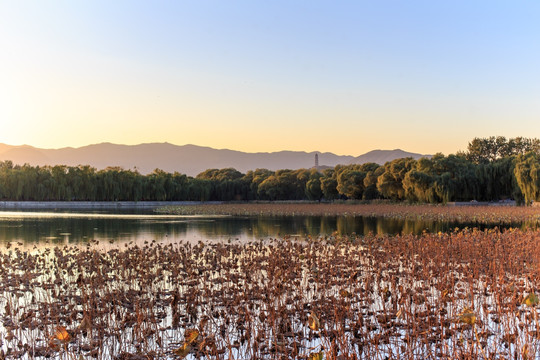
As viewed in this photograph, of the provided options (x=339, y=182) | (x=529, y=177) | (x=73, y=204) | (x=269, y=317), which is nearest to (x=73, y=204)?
(x=73, y=204)

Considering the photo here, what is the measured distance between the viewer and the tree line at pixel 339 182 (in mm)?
62156

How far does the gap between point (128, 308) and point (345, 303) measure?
395cm

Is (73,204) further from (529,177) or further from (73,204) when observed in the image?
(529,177)

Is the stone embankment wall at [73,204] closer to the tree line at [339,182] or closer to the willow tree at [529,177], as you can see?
the tree line at [339,182]

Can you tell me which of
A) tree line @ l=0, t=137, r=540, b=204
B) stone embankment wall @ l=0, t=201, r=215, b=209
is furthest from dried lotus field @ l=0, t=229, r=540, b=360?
stone embankment wall @ l=0, t=201, r=215, b=209

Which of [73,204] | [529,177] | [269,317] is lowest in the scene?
[73,204]

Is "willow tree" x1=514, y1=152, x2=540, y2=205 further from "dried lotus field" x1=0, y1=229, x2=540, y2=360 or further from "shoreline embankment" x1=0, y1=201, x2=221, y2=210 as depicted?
"shoreline embankment" x1=0, y1=201, x2=221, y2=210

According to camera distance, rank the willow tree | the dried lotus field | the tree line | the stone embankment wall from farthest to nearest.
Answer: the stone embankment wall → the tree line → the willow tree → the dried lotus field

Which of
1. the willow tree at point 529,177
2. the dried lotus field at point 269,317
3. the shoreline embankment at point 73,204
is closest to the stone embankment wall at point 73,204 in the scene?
the shoreline embankment at point 73,204

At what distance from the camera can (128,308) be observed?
8.90m

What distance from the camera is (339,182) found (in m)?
90.3

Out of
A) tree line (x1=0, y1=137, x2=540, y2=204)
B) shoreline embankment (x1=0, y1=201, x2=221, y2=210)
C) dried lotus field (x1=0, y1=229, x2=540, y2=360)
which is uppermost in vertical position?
tree line (x1=0, y1=137, x2=540, y2=204)

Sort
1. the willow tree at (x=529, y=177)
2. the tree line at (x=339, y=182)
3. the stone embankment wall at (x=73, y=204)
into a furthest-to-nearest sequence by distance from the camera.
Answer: the stone embankment wall at (x=73, y=204), the tree line at (x=339, y=182), the willow tree at (x=529, y=177)

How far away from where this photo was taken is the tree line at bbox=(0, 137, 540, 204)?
A: 62156mm
